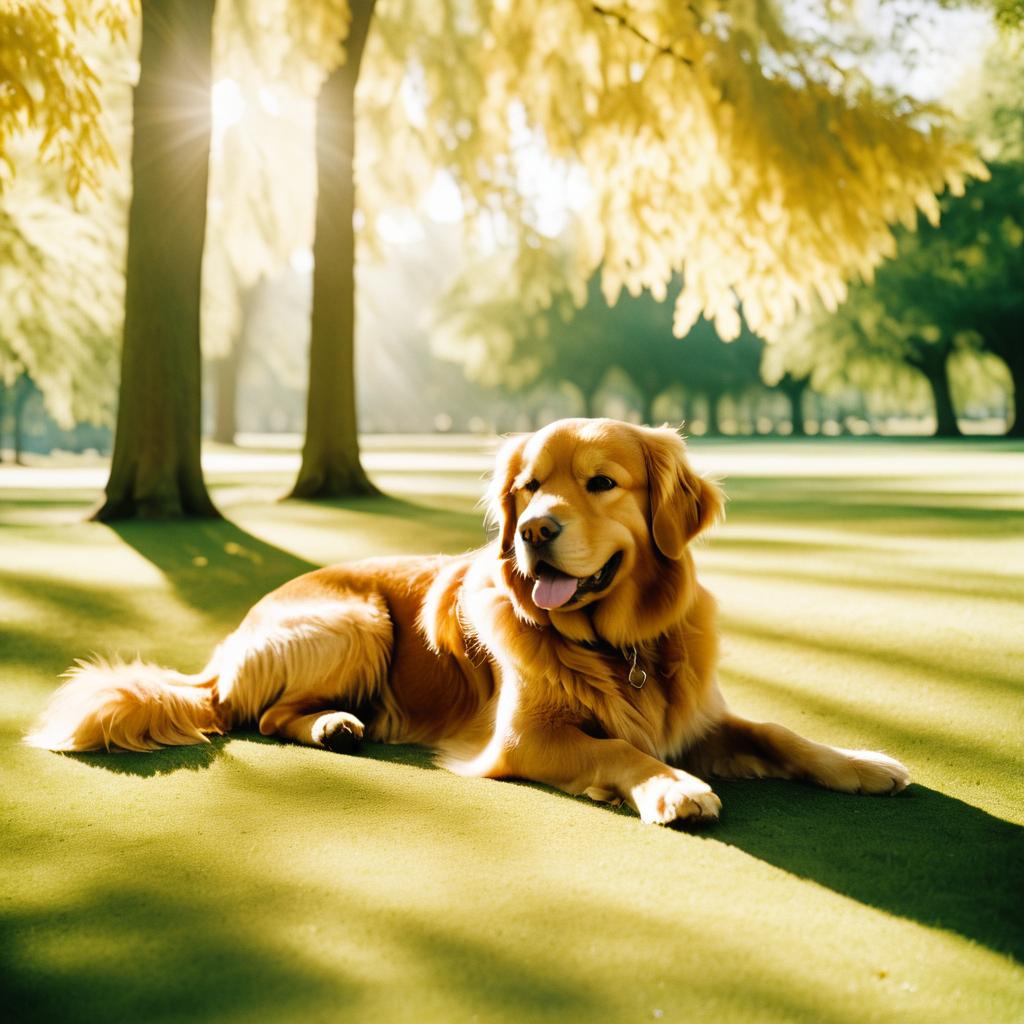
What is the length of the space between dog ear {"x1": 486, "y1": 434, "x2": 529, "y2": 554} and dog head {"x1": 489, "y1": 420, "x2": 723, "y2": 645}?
11 mm

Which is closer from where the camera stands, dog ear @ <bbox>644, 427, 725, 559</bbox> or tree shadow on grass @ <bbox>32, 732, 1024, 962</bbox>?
tree shadow on grass @ <bbox>32, 732, 1024, 962</bbox>

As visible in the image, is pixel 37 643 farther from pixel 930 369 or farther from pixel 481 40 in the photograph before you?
pixel 930 369

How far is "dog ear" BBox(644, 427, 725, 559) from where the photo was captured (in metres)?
3.38

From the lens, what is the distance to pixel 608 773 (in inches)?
120

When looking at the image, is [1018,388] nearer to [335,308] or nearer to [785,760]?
[335,308]

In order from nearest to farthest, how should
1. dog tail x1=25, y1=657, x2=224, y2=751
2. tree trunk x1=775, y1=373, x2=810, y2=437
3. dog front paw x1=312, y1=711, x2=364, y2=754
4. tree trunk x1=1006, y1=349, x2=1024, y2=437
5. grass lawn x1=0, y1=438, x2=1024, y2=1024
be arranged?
grass lawn x1=0, y1=438, x2=1024, y2=1024 < dog tail x1=25, y1=657, x2=224, y2=751 < dog front paw x1=312, y1=711, x2=364, y2=754 < tree trunk x1=1006, y1=349, x2=1024, y2=437 < tree trunk x1=775, y1=373, x2=810, y2=437

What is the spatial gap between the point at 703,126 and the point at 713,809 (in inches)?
414

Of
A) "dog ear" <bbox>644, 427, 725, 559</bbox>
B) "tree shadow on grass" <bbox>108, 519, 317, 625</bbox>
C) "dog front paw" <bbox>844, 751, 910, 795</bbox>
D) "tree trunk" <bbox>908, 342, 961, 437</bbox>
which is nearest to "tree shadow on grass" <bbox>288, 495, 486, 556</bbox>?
"tree shadow on grass" <bbox>108, 519, 317, 625</bbox>

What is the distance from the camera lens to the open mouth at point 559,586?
10.4 feet

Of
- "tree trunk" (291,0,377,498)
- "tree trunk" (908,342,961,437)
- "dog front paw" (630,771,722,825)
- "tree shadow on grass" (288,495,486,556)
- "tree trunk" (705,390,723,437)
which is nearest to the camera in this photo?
"dog front paw" (630,771,722,825)

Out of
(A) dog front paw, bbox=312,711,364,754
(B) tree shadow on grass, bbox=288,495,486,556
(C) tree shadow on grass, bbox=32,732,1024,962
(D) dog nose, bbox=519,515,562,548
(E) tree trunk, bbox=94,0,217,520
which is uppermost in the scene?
(E) tree trunk, bbox=94,0,217,520

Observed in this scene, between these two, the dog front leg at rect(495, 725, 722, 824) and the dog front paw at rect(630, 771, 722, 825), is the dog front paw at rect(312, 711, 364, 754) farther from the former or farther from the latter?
the dog front paw at rect(630, 771, 722, 825)

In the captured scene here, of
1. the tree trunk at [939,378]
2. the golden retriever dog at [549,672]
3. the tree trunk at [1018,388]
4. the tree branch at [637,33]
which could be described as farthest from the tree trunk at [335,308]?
the tree trunk at [1018,388]

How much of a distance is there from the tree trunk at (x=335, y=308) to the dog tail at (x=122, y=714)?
8.41 metres
